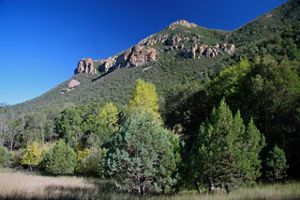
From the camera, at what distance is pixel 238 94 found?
39.8 meters

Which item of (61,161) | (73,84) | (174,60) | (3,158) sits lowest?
(61,161)

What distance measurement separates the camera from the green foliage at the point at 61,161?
4878 centimetres

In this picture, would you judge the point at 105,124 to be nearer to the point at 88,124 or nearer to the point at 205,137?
the point at 88,124

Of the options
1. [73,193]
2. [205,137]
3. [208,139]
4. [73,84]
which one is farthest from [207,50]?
[73,193]

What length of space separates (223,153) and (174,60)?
10680 cm

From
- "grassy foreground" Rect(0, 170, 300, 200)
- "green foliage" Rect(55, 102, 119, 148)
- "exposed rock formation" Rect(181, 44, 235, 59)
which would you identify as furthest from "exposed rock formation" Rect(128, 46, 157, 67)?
"grassy foreground" Rect(0, 170, 300, 200)

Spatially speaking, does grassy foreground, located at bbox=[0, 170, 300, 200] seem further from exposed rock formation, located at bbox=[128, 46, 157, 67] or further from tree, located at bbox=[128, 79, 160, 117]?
exposed rock formation, located at bbox=[128, 46, 157, 67]

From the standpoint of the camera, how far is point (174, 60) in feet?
414

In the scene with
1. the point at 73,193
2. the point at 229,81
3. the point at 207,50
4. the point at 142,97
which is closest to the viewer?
the point at 73,193

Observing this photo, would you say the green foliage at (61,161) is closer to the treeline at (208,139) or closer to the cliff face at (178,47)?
the treeline at (208,139)

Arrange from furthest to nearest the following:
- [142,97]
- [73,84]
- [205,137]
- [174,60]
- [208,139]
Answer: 1. [73,84]
2. [174,60]
3. [142,97]
4. [205,137]
5. [208,139]

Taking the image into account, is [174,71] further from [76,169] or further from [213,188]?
[213,188]

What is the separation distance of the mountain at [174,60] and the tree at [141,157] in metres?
74.7

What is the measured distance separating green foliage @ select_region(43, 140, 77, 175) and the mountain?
4436 centimetres
